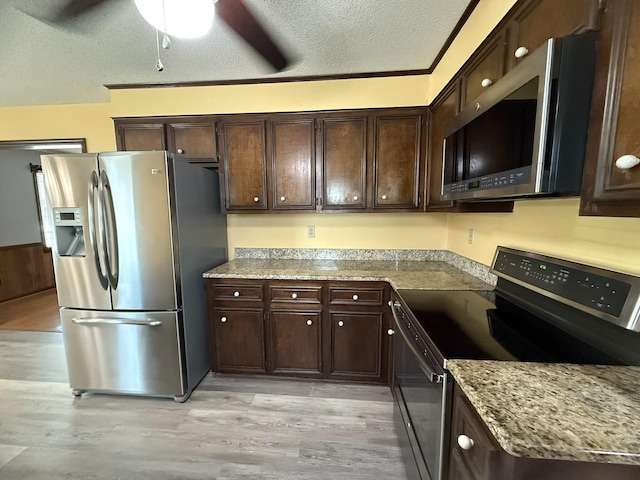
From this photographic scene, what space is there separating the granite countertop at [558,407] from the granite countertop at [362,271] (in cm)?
93

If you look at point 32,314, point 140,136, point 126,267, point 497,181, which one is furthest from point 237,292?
point 32,314

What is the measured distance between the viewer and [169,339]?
84.1 inches

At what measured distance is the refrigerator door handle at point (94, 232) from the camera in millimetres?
2021

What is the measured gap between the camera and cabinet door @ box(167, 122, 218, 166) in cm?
256

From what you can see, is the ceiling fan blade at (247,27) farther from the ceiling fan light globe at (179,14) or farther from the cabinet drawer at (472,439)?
the cabinet drawer at (472,439)

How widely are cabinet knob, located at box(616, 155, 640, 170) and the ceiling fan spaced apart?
152 cm

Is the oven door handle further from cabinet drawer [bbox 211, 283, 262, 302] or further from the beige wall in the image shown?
cabinet drawer [bbox 211, 283, 262, 302]

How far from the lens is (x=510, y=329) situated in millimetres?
1170

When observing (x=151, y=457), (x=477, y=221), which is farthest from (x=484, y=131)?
(x=151, y=457)

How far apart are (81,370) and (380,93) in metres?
3.36

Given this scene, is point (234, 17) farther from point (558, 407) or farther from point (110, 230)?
point (558, 407)

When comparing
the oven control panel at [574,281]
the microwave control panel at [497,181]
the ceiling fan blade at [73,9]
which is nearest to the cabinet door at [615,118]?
the microwave control panel at [497,181]

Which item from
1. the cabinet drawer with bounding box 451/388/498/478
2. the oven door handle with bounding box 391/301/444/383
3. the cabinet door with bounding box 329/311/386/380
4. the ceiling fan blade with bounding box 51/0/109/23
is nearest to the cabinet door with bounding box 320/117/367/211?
the cabinet door with bounding box 329/311/386/380

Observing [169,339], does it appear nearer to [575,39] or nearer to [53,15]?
[53,15]
